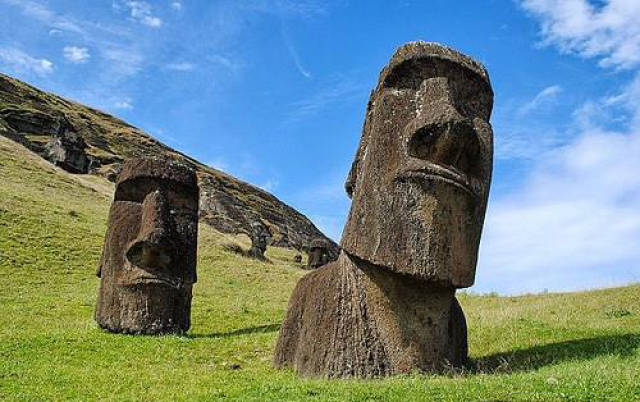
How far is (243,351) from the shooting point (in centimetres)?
1379

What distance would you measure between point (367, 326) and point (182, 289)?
26.2 feet

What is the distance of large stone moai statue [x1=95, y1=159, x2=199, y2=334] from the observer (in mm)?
15508

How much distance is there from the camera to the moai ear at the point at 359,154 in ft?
33.7

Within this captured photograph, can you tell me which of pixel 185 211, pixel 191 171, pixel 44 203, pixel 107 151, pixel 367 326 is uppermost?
pixel 107 151

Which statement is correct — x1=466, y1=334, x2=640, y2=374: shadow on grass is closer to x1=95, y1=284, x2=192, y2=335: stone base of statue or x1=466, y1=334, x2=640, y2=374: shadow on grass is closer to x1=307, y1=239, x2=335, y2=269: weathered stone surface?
x1=95, y1=284, x2=192, y2=335: stone base of statue

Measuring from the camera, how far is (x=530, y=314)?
15.9m

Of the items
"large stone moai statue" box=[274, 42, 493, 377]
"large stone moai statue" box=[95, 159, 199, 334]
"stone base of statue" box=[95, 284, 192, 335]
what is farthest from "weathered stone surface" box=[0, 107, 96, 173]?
"large stone moai statue" box=[274, 42, 493, 377]

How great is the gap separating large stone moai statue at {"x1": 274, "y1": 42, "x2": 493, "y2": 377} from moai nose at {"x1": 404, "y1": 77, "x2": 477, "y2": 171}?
0.01 metres

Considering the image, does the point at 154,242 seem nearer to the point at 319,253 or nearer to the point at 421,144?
the point at 421,144

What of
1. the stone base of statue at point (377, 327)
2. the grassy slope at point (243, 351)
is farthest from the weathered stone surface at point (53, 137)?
the stone base of statue at point (377, 327)

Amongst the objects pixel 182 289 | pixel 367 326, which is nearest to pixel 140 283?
pixel 182 289

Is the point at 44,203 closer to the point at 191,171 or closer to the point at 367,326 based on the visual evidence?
the point at 191,171

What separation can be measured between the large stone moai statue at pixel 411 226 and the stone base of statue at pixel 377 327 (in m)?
0.01

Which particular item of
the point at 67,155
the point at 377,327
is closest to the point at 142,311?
the point at 377,327
